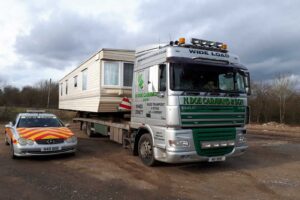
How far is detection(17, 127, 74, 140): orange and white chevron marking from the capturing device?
890 cm

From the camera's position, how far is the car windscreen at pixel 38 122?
33.0 ft

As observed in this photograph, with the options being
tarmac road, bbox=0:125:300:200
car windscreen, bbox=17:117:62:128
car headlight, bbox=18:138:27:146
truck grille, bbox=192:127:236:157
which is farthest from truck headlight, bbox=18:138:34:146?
truck grille, bbox=192:127:236:157

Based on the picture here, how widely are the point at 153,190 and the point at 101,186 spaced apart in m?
1.13

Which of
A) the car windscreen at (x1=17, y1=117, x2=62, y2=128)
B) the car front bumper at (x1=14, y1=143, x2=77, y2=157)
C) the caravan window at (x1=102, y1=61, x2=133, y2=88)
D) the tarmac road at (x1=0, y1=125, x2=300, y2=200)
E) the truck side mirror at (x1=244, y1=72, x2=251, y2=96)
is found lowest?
the tarmac road at (x1=0, y1=125, x2=300, y2=200)

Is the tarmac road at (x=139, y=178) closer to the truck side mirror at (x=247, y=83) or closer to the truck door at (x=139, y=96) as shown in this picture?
the truck door at (x=139, y=96)

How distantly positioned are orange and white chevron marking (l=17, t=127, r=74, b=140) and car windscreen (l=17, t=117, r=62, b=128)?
1.79 ft

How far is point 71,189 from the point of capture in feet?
20.0

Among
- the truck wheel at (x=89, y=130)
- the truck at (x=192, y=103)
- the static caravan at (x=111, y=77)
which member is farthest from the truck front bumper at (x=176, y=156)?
the truck wheel at (x=89, y=130)

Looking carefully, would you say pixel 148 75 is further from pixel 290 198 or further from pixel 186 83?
pixel 290 198

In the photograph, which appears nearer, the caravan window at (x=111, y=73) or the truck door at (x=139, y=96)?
the truck door at (x=139, y=96)

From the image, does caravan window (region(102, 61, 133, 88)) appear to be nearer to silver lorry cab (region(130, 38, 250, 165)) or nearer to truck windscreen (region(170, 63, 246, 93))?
silver lorry cab (region(130, 38, 250, 165))

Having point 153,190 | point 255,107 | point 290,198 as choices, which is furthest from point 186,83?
point 255,107

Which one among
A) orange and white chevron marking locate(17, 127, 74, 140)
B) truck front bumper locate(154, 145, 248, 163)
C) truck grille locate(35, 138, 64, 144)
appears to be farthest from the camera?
orange and white chevron marking locate(17, 127, 74, 140)

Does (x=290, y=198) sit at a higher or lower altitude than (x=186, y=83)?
lower
